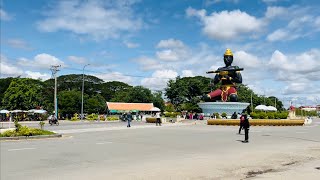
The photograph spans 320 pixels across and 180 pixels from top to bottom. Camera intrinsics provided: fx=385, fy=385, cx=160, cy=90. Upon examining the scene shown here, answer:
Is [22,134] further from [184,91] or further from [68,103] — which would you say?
[184,91]

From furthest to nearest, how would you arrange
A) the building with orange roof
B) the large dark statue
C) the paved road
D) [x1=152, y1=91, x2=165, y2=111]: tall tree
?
[x1=152, y1=91, x2=165, y2=111]: tall tree < the building with orange roof < the large dark statue < the paved road

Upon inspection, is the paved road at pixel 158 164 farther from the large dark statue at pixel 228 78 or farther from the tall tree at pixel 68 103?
the tall tree at pixel 68 103

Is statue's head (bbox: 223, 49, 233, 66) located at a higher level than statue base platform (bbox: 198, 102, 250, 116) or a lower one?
higher

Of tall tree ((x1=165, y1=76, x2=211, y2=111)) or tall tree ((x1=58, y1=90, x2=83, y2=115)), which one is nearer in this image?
tall tree ((x1=58, y1=90, x2=83, y2=115))

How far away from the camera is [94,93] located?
11862 centimetres

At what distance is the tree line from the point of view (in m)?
70.5

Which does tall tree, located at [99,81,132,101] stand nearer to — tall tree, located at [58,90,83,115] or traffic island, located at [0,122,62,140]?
tall tree, located at [58,90,83,115]

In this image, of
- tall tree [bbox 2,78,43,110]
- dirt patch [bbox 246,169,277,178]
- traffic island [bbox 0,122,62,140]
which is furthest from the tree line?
dirt patch [bbox 246,169,277,178]

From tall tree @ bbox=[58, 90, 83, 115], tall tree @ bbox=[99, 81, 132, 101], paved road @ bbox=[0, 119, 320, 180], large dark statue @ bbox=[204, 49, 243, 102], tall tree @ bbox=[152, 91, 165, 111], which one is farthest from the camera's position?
tall tree @ bbox=[99, 81, 132, 101]

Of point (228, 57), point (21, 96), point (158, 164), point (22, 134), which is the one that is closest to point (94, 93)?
point (21, 96)

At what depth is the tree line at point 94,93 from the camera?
70.5m

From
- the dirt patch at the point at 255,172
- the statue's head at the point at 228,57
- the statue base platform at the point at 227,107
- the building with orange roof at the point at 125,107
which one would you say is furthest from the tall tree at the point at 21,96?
the dirt patch at the point at 255,172

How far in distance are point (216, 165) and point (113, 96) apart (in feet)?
364

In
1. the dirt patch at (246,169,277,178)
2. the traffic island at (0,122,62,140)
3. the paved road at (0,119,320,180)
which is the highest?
the traffic island at (0,122,62,140)
